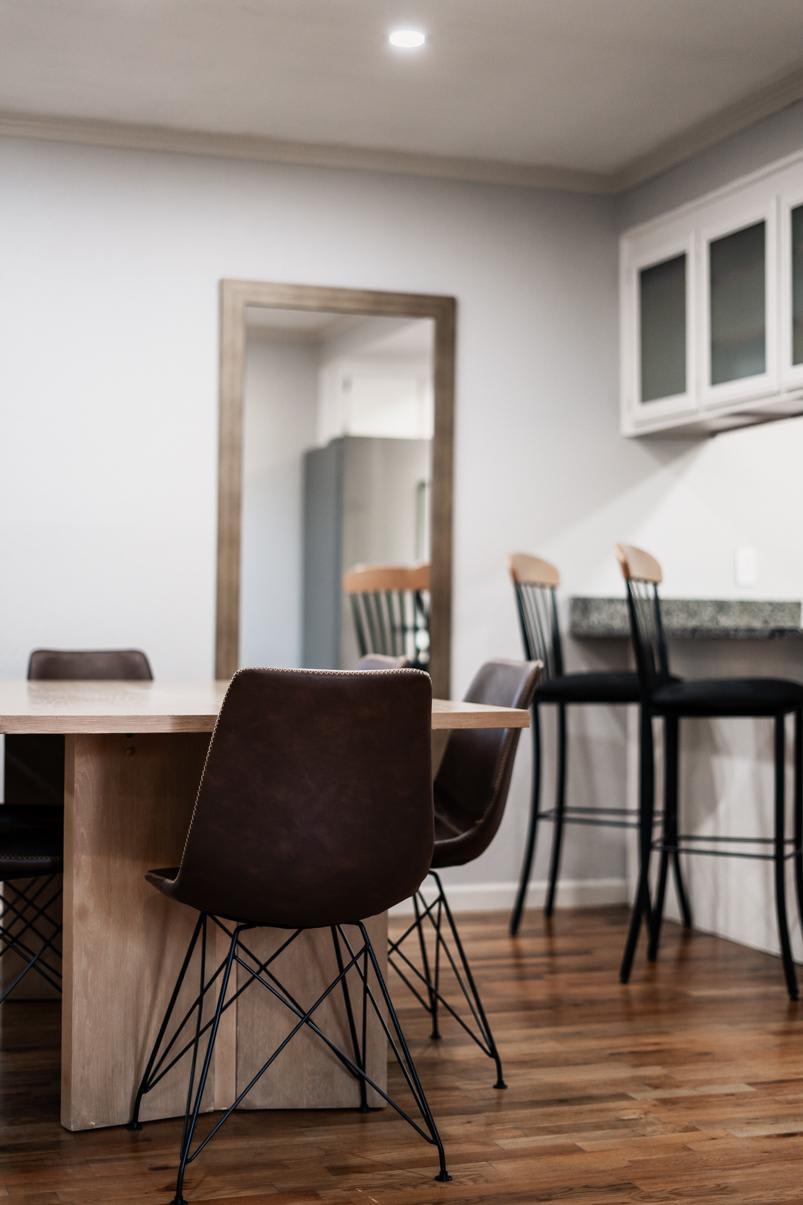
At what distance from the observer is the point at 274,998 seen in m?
2.75

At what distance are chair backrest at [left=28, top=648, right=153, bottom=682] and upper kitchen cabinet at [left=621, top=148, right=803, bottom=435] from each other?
77.3 inches

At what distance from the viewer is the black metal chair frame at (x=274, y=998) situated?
8.04 feet

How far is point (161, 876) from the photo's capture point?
251cm

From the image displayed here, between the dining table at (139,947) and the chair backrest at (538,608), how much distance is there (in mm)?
1811

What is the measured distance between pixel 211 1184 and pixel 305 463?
8.91ft

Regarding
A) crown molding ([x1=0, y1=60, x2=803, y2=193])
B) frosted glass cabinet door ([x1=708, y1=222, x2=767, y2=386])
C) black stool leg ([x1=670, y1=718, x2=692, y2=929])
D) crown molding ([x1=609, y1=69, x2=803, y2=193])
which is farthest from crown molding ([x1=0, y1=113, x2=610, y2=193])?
black stool leg ([x1=670, y1=718, x2=692, y2=929])

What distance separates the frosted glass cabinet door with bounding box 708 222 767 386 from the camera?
14.1ft

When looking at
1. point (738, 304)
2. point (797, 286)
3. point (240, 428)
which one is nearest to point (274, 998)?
point (240, 428)

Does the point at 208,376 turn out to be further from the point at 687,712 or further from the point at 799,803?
the point at 799,803

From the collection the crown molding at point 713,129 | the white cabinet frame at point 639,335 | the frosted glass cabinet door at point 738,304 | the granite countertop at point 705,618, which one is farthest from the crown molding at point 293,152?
the granite countertop at point 705,618

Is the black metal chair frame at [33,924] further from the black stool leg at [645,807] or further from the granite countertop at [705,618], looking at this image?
the granite countertop at [705,618]

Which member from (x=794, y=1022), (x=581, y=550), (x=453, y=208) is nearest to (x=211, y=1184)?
(x=794, y=1022)

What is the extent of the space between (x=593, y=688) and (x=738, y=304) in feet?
4.12

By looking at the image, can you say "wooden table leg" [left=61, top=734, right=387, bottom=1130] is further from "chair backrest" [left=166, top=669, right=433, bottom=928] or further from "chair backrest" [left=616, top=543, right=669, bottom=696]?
"chair backrest" [left=616, top=543, right=669, bottom=696]
